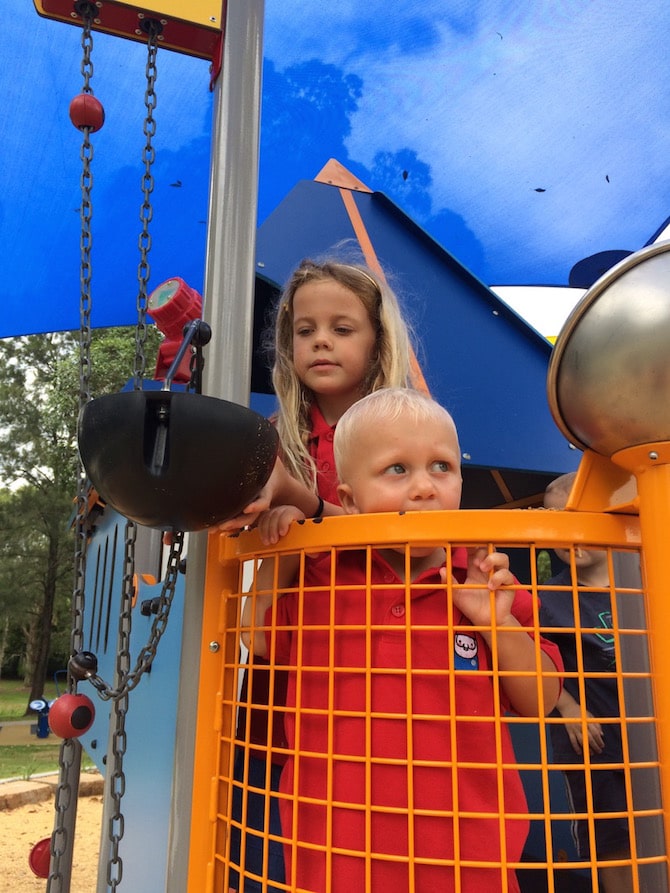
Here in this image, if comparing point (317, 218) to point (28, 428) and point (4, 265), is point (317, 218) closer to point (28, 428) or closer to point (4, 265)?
point (4, 265)

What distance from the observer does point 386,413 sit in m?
1.00

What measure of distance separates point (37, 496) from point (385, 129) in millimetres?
14230

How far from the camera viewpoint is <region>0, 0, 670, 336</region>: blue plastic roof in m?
2.21

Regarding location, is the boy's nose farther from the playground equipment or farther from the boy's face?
the playground equipment

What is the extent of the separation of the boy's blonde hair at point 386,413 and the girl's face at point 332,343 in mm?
604

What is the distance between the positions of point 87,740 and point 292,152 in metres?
2.06

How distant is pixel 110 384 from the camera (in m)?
12.6

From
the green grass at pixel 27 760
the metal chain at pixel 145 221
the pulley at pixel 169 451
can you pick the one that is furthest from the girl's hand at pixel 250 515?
the green grass at pixel 27 760

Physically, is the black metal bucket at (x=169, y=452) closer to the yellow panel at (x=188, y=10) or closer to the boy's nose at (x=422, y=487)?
the boy's nose at (x=422, y=487)

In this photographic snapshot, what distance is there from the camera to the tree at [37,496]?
1507 cm

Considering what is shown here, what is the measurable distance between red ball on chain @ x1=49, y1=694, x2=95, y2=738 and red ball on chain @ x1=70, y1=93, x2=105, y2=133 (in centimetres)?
75

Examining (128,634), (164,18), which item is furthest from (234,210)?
(128,634)

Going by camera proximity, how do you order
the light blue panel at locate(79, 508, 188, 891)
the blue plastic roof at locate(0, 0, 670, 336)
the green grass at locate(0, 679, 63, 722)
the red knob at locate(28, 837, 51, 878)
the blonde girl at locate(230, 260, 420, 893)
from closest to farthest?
the light blue panel at locate(79, 508, 188, 891), the red knob at locate(28, 837, 51, 878), the blonde girl at locate(230, 260, 420, 893), the blue plastic roof at locate(0, 0, 670, 336), the green grass at locate(0, 679, 63, 722)

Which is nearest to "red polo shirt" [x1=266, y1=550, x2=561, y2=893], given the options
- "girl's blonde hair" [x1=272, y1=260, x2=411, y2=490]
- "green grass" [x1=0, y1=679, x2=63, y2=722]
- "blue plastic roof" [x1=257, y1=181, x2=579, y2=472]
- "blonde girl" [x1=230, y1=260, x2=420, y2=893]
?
"blonde girl" [x1=230, y1=260, x2=420, y2=893]
